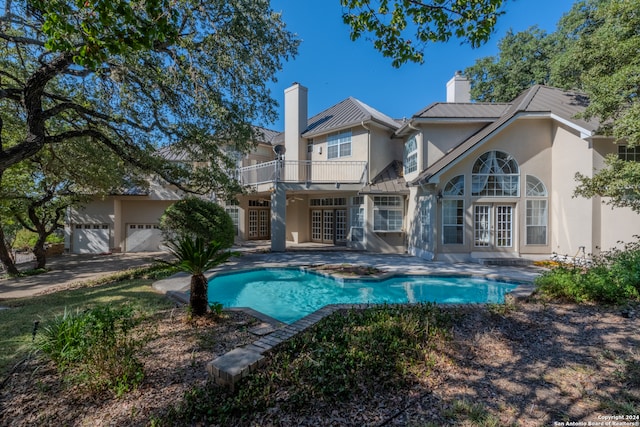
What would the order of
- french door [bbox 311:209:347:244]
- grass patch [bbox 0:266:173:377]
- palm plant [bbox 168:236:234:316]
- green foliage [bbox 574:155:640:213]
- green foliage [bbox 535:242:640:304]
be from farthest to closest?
1. french door [bbox 311:209:347:244]
2. green foliage [bbox 574:155:640:213]
3. green foliage [bbox 535:242:640:304]
4. palm plant [bbox 168:236:234:316]
5. grass patch [bbox 0:266:173:377]

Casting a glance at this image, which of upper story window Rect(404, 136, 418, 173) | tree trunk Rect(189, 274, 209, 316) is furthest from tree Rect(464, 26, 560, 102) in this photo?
tree trunk Rect(189, 274, 209, 316)

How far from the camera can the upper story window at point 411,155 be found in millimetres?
14758

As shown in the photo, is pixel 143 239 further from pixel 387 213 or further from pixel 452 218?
pixel 452 218

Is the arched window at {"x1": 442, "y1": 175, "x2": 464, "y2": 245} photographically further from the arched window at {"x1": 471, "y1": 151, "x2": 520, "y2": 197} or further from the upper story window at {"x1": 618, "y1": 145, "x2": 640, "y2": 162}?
the upper story window at {"x1": 618, "y1": 145, "x2": 640, "y2": 162}

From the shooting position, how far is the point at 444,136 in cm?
1422

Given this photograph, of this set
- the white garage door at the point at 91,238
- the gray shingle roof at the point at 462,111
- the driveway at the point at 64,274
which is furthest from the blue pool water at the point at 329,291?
the white garage door at the point at 91,238

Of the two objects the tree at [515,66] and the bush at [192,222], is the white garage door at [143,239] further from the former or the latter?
the tree at [515,66]

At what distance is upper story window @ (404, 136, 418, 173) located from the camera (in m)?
14.8

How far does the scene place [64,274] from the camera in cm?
1202

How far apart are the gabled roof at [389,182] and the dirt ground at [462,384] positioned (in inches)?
420

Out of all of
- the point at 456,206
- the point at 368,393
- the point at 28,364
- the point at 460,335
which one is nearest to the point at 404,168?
the point at 456,206

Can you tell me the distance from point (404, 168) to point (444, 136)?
290 cm

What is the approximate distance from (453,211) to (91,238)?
2116cm

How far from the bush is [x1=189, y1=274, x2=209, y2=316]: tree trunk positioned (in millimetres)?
7207
